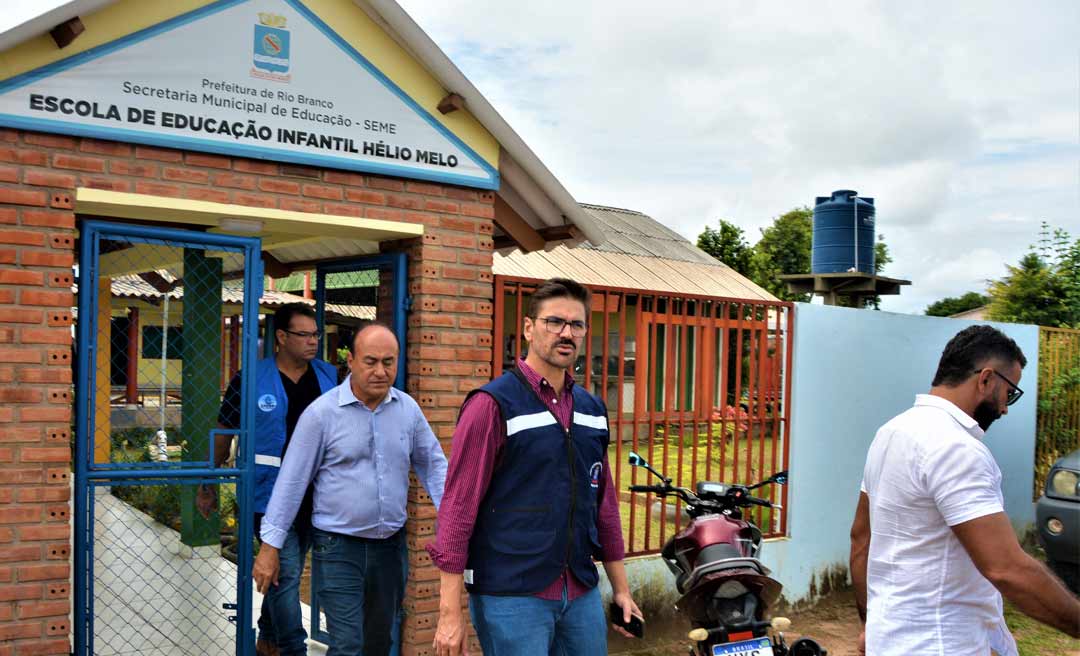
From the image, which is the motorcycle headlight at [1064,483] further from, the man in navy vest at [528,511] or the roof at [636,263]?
the roof at [636,263]

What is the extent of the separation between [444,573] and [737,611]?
66.2 inches

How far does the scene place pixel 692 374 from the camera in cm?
705

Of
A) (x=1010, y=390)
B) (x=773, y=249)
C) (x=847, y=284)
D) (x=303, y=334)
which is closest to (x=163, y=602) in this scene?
(x=303, y=334)

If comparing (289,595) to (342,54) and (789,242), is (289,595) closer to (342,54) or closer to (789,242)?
(342,54)

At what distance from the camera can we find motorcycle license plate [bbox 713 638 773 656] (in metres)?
4.02

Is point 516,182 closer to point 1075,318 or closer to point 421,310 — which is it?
point 421,310

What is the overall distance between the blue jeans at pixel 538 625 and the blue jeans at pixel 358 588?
1.08 m

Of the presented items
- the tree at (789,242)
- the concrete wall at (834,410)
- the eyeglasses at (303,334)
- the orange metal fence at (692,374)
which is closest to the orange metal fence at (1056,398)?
the concrete wall at (834,410)

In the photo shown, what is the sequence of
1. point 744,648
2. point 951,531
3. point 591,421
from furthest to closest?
point 744,648 → point 591,421 → point 951,531

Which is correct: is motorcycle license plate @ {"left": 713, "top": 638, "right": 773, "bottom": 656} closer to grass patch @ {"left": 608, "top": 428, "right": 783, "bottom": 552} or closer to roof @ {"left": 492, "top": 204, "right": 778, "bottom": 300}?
grass patch @ {"left": 608, "top": 428, "right": 783, "bottom": 552}

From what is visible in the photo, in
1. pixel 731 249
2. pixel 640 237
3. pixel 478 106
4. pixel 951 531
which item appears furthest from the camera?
pixel 731 249

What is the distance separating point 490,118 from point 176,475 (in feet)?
8.15

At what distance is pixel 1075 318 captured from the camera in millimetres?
12008

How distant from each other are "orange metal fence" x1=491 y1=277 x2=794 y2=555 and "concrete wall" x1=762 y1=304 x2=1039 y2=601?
0.44ft
